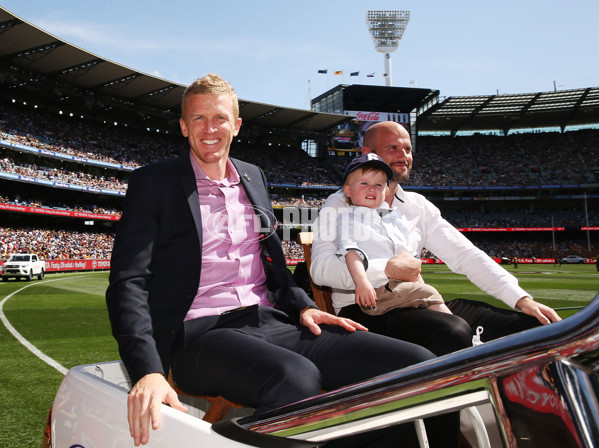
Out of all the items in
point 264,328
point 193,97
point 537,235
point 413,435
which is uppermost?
point 193,97

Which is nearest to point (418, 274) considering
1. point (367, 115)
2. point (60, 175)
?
point (60, 175)

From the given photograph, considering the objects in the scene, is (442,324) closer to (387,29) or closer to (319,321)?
(319,321)

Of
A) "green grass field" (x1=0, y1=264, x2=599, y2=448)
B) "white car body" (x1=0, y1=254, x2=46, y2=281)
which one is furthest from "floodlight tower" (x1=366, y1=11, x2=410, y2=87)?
"green grass field" (x1=0, y1=264, x2=599, y2=448)

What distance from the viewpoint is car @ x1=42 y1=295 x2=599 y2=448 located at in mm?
754

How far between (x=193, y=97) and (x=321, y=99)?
2330 inches

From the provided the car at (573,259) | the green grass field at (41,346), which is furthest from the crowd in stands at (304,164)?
the green grass field at (41,346)

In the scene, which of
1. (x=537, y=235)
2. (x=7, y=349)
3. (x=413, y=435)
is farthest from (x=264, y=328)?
(x=537, y=235)

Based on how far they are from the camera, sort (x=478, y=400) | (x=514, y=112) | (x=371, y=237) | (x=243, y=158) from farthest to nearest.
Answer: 1. (x=514, y=112)
2. (x=243, y=158)
3. (x=371, y=237)
4. (x=478, y=400)

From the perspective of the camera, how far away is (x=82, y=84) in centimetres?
3578

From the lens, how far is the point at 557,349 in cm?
77

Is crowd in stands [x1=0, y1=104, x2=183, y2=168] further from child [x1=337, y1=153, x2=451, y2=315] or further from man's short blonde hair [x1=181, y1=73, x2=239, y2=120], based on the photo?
child [x1=337, y1=153, x2=451, y2=315]

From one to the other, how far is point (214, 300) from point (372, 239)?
0.84 m

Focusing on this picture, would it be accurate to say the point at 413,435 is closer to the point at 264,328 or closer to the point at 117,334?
the point at 264,328

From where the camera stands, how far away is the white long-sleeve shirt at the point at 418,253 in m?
2.28
